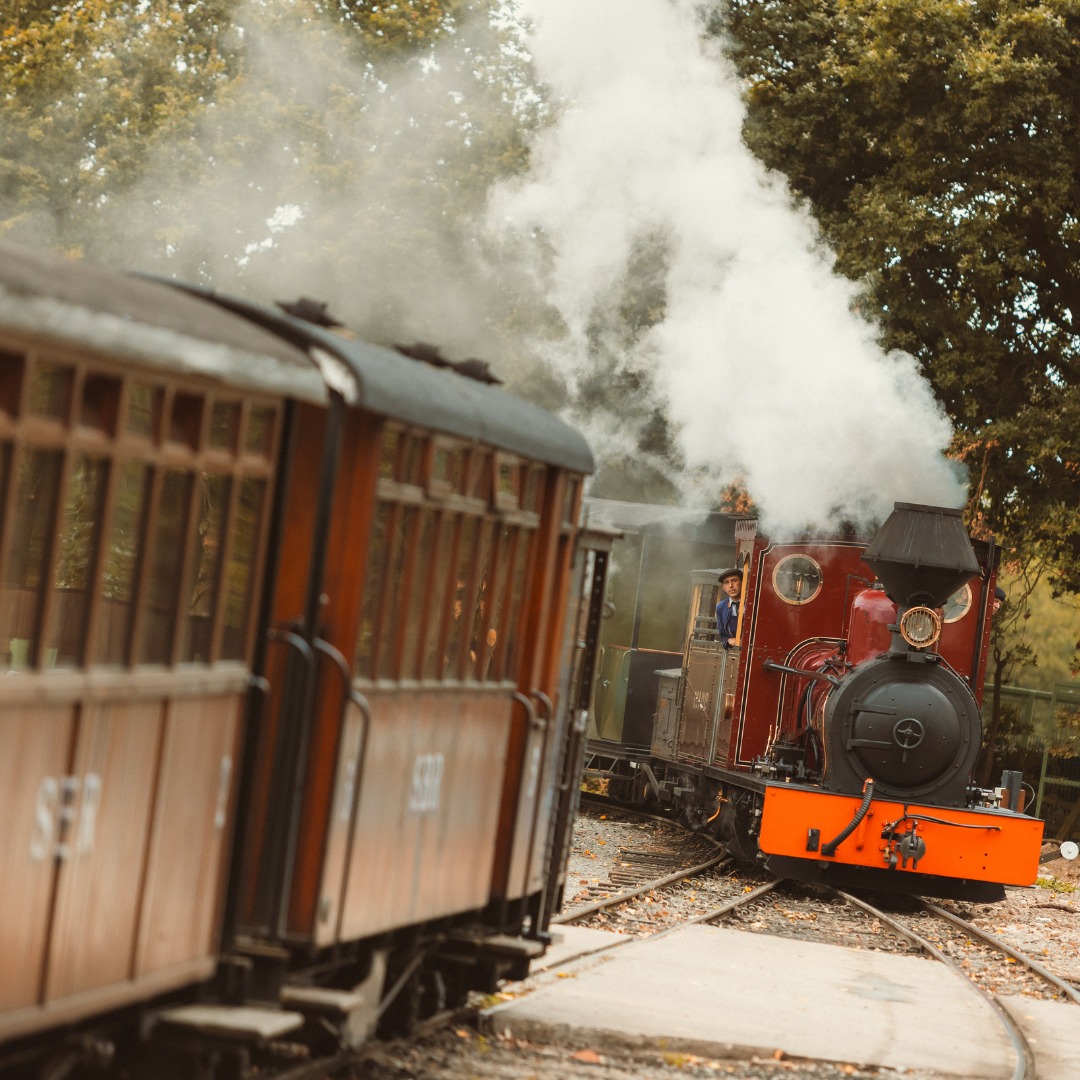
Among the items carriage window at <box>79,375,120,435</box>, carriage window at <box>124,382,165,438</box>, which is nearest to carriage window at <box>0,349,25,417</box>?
carriage window at <box>79,375,120,435</box>

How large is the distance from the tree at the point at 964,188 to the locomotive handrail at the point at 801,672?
5.71 metres

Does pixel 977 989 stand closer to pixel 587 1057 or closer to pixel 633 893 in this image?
pixel 633 893

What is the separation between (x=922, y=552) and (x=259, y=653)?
796 cm

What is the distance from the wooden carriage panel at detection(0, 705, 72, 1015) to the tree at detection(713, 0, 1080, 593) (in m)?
16.2

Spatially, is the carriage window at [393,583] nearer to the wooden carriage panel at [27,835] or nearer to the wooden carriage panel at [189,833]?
the wooden carriage panel at [189,833]

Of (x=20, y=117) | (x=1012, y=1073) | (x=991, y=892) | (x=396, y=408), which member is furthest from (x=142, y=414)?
(x=20, y=117)

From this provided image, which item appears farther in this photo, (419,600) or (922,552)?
(922,552)

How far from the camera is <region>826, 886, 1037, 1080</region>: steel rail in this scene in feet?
26.9

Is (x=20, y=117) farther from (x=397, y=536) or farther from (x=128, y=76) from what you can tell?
(x=397, y=536)

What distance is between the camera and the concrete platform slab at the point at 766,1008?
7996 millimetres

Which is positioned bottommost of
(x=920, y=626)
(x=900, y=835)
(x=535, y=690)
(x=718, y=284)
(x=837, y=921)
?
(x=837, y=921)

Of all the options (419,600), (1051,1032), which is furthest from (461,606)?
(1051,1032)

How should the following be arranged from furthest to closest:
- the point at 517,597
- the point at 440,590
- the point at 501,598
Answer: the point at 517,597 → the point at 501,598 → the point at 440,590

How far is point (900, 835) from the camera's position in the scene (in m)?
13.3
